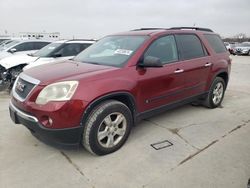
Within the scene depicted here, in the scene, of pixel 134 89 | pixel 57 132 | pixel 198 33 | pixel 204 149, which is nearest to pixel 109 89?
pixel 134 89

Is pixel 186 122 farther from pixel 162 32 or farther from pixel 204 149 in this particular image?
Answer: pixel 162 32

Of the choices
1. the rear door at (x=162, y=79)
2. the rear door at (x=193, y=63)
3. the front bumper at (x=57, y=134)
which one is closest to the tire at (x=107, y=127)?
the front bumper at (x=57, y=134)

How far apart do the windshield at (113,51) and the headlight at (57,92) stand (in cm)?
85

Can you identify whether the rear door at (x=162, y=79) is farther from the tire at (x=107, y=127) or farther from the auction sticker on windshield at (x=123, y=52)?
the tire at (x=107, y=127)

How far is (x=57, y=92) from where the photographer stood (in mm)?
2971

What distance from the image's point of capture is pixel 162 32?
163 inches

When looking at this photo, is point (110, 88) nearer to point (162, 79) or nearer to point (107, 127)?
point (107, 127)

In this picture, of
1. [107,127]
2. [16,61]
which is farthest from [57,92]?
[16,61]

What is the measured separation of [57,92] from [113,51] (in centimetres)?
139

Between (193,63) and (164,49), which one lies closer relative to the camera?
(164,49)

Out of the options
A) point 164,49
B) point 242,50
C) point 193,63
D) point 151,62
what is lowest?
point 242,50

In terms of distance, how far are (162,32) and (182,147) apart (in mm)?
1905

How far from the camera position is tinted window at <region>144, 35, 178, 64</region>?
3902 mm

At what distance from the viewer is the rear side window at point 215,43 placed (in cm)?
521
